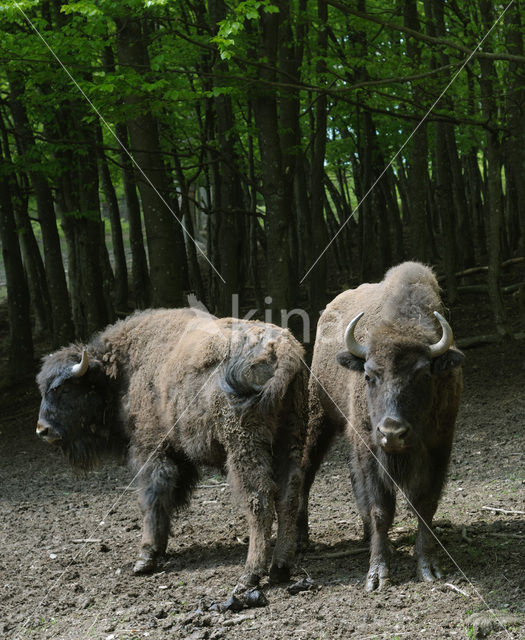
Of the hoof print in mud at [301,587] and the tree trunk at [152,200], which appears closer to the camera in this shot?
the hoof print in mud at [301,587]

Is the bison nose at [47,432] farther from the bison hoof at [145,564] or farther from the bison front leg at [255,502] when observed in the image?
the bison front leg at [255,502]

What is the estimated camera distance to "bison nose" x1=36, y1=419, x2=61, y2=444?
7.28 metres

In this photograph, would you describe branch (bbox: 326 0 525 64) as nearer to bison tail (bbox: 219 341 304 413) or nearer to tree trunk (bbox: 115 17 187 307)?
tree trunk (bbox: 115 17 187 307)

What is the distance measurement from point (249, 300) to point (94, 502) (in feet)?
43.4

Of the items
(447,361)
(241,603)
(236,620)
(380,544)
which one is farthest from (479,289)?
(236,620)

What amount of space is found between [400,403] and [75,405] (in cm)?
336

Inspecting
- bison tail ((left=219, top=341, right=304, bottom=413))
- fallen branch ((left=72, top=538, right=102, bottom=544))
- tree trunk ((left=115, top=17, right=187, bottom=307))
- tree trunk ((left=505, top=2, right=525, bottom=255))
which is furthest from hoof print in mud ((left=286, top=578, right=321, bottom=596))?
tree trunk ((left=505, top=2, right=525, bottom=255))

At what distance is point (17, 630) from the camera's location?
550 centimetres

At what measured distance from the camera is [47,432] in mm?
7312

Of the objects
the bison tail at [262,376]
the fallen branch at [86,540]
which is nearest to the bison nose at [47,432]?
the fallen branch at [86,540]

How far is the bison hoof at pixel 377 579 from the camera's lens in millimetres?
5438

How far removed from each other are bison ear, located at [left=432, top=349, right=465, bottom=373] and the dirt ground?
1367mm

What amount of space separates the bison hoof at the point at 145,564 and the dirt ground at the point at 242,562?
72 mm

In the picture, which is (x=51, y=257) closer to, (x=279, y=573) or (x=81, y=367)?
(x=81, y=367)
